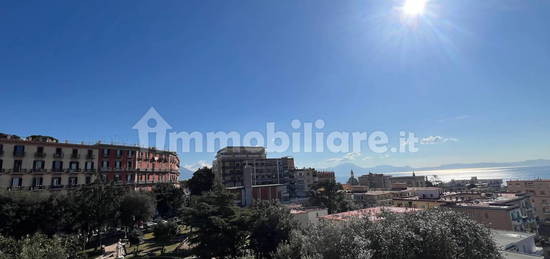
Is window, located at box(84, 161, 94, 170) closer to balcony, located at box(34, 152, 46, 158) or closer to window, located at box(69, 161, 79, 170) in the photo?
window, located at box(69, 161, 79, 170)

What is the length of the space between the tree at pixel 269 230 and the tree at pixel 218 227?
1206 millimetres

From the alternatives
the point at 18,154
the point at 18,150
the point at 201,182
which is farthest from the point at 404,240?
the point at 18,150

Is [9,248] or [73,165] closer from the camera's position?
[9,248]

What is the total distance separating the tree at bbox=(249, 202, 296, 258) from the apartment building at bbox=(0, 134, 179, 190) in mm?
25488

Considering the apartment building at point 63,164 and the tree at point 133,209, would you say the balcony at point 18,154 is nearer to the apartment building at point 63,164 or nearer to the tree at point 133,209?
the apartment building at point 63,164

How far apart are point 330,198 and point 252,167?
44383mm

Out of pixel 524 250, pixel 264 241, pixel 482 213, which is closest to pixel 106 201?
pixel 264 241

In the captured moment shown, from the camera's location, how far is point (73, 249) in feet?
42.5

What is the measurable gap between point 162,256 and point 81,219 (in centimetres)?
1222

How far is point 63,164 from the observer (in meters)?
48.4

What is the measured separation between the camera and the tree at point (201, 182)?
64938 mm

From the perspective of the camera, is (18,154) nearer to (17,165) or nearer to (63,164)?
(17,165)

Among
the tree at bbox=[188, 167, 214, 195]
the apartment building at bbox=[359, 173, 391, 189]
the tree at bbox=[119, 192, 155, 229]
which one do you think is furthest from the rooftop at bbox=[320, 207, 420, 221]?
the apartment building at bbox=[359, 173, 391, 189]

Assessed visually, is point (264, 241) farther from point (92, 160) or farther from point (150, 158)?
point (150, 158)
